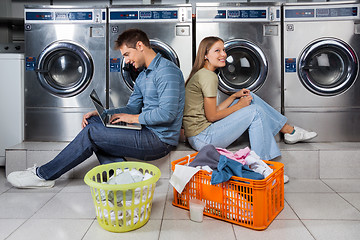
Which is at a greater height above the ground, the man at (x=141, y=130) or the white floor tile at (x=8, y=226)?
the man at (x=141, y=130)

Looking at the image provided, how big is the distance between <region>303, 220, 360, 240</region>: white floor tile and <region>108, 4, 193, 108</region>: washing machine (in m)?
1.70

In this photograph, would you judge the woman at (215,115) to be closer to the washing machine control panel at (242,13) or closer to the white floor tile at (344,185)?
the white floor tile at (344,185)

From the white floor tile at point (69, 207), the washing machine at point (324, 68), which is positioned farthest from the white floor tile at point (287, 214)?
the washing machine at point (324, 68)

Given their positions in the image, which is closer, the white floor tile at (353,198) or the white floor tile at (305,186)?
the white floor tile at (353,198)

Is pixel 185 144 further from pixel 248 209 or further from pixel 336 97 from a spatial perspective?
pixel 336 97

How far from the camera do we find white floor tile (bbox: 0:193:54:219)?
178 cm

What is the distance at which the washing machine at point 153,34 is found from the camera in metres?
2.83

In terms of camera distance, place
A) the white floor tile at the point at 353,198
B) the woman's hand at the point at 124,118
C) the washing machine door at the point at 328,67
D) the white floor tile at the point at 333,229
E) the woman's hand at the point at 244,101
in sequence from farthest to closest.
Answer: the washing machine door at the point at 328,67 → the woman's hand at the point at 244,101 → the woman's hand at the point at 124,118 → the white floor tile at the point at 353,198 → the white floor tile at the point at 333,229

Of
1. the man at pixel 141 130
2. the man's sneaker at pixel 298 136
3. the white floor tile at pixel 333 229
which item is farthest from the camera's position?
the man's sneaker at pixel 298 136

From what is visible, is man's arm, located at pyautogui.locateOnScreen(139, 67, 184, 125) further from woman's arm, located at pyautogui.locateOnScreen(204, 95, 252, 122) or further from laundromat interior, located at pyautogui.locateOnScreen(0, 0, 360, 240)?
laundromat interior, located at pyautogui.locateOnScreen(0, 0, 360, 240)

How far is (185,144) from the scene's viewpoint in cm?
259

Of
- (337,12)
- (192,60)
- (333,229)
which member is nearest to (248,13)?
(192,60)

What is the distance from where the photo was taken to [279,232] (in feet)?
Answer: 5.05

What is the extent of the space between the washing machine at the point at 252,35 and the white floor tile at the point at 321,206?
1.00 metres
